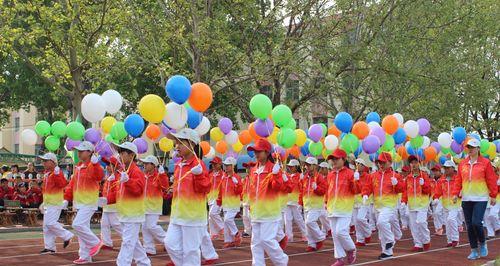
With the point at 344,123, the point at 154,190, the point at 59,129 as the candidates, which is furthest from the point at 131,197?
the point at 344,123

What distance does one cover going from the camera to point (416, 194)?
15.1 m

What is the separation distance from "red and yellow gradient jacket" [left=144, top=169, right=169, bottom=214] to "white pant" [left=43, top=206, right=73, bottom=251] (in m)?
1.77

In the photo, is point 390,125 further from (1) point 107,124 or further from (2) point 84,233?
(2) point 84,233

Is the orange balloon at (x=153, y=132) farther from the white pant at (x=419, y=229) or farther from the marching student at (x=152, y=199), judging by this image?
the white pant at (x=419, y=229)

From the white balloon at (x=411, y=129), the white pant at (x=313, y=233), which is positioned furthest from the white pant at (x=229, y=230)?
the white balloon at (x=411, y=129)

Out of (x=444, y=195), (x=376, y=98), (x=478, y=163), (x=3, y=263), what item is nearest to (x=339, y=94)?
(x=376, y=98)

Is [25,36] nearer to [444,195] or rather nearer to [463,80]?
[444,195]

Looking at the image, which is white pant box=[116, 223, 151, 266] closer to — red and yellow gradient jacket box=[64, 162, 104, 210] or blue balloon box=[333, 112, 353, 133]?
red and yellow gradient jacket box=[64, 162, 104, 210]

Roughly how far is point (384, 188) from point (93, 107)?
5995mm

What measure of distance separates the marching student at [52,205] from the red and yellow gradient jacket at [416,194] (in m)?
7.16

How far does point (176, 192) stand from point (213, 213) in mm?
7550

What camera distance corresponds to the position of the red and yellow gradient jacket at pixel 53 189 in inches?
535

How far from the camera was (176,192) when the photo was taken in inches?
357

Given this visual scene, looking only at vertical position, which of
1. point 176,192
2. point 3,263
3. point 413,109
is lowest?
point 3,263
